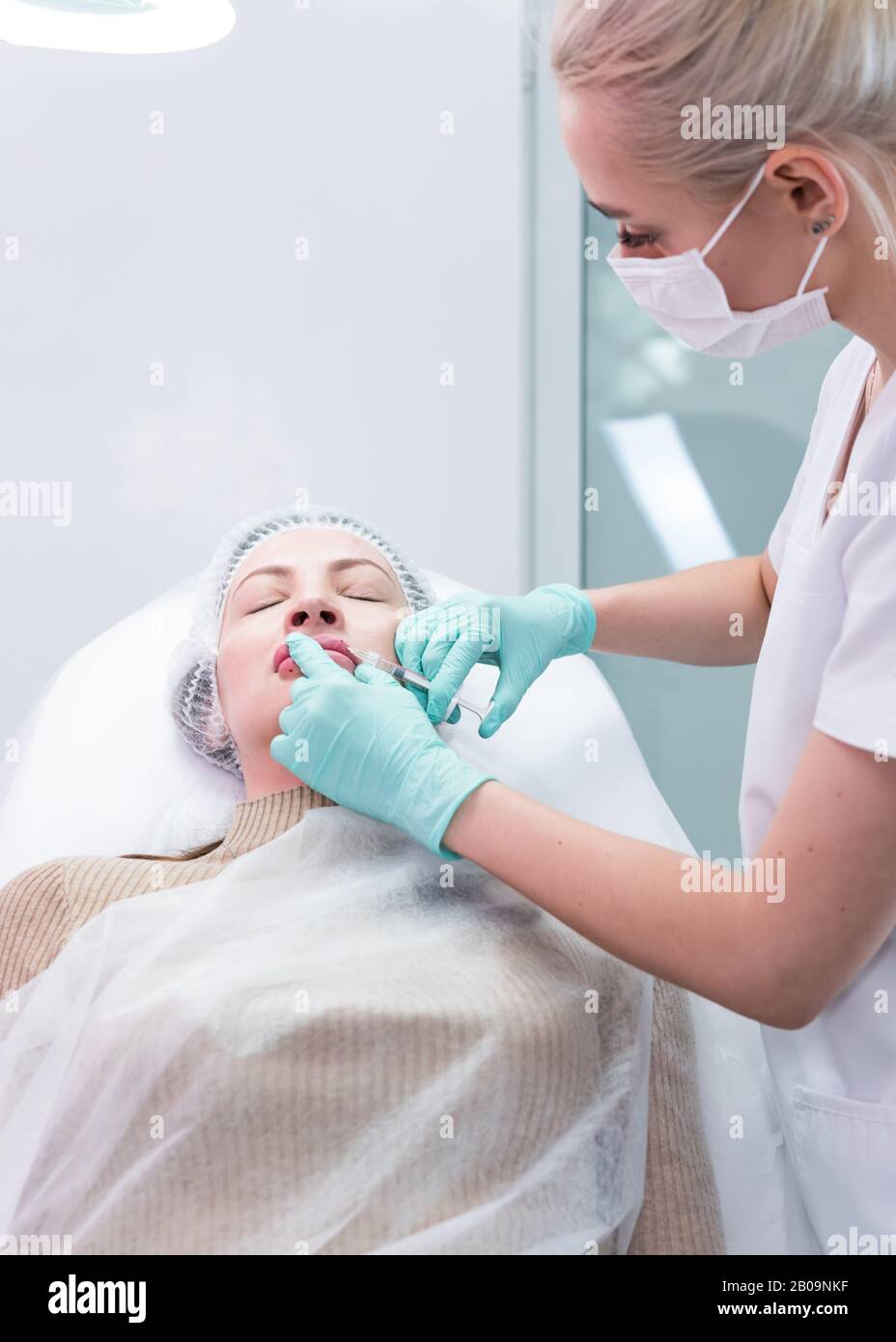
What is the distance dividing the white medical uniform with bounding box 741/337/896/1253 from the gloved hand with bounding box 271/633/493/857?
0.28 meters

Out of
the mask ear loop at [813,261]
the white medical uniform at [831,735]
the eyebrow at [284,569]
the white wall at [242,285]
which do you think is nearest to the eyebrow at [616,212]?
the mask ear loop at [813,261]

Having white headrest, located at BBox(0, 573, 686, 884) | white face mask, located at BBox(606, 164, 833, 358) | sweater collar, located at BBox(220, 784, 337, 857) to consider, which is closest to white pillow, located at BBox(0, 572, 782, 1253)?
white headrest, located at BBox(0, 573, 686, 884)

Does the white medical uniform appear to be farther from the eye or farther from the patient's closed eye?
the patient's closed eye

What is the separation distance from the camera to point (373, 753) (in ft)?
3.75

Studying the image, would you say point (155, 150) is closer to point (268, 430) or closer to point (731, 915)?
point (268, 430)

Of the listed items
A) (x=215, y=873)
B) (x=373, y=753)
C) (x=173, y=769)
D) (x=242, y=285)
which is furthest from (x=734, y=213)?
(x=242, y=285)

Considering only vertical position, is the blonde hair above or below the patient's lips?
above

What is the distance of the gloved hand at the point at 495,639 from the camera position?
131 cm

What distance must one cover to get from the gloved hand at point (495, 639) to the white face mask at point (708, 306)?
433mm

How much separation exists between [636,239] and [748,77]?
158mm

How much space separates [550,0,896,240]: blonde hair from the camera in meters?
0.85

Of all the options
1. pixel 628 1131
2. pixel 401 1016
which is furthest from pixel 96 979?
pixel 628 1131

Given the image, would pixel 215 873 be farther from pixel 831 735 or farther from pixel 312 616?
pixel 831 735

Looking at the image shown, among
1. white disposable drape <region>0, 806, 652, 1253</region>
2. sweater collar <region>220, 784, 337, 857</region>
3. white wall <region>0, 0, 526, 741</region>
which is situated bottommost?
white disposable drape <region>0, 806, 652, 1253</region>
